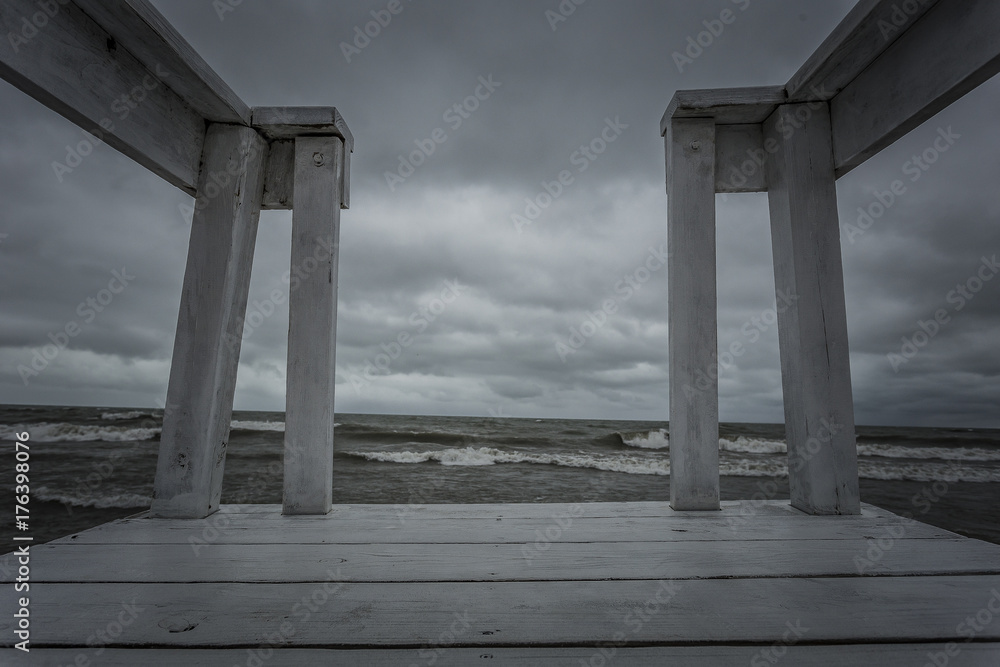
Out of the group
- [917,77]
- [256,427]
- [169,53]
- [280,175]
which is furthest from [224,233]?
[256,427]

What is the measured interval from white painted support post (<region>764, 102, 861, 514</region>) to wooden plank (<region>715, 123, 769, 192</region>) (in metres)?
0.10

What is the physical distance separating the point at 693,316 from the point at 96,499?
6.83m

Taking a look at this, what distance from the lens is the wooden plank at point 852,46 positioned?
168cm

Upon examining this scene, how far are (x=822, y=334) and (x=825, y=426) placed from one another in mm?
410

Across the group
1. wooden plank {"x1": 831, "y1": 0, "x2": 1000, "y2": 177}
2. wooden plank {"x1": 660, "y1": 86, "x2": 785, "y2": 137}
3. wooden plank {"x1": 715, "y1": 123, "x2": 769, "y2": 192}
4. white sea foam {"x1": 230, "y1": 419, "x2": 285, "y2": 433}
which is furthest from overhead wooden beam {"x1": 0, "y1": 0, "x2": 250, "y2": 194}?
white sea foam {"x1": 230, "y1": 419, "x2": 285, "y2": 433}

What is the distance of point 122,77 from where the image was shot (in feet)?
5.72

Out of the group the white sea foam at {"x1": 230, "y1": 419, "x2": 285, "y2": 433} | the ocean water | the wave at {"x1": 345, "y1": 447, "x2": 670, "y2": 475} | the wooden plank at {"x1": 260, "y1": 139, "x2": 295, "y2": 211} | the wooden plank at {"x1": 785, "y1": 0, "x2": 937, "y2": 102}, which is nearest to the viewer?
the wooden plank at {"x1": 785, "y1": 0, "x2": 937, "y2": 102}

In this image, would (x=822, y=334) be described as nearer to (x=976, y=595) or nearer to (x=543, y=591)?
(x=976, y=595)

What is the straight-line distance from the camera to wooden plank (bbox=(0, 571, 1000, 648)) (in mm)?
1061

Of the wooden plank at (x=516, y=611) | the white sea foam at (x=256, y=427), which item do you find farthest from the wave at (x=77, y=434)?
the wooden plank at (x=516, y=611)

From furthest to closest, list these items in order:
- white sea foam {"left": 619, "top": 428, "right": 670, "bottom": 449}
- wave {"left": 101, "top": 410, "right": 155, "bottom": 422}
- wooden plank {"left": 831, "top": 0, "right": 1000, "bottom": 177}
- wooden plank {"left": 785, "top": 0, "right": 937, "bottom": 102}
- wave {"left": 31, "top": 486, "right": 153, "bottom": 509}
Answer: wave {"left": 101, "top": 410, "right": 155, "bottom": 422} → white sea foam {"left": 619, "top": 428, "right": 670, "bottom": 449} → wave {"left": 31, "top": 486, "right": 153, "bottom": 509} → wooden plank {"left": 785, "top": 0, "right": 937, "bottom": 102} → wooden plank {"left": 831, "top": 0, "right": 1000, "bottom": 177}

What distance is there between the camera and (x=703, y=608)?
3.95 feet

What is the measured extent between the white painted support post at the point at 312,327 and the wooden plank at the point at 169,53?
0.36 metres

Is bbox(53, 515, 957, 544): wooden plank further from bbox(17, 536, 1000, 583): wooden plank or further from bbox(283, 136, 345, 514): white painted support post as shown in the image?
bbox(283, 136, 345, 514): white painted support post
